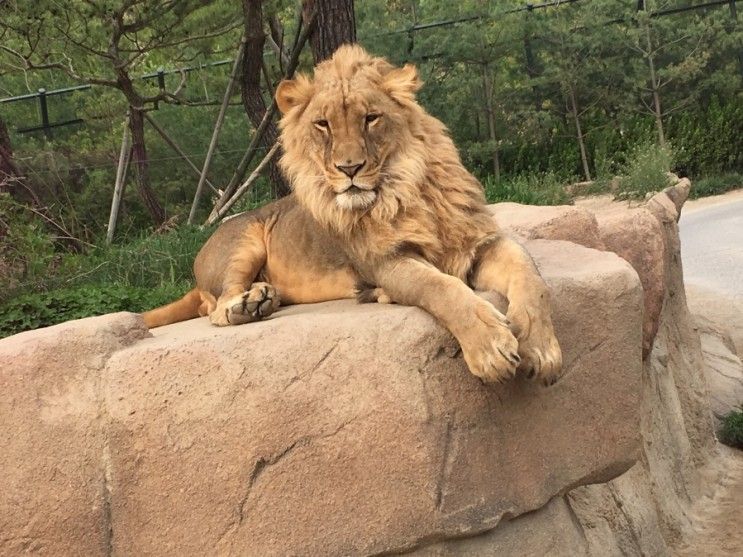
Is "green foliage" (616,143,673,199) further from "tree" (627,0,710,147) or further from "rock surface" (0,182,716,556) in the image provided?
"rock surface" (0,182,716,556)

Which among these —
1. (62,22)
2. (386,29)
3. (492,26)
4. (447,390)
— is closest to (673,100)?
(492,26)

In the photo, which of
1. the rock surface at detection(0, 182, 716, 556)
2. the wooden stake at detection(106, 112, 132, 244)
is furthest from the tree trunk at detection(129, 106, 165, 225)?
the rock surface at detection(0, 182, 716, 556)

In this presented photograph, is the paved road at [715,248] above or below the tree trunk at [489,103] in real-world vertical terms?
below

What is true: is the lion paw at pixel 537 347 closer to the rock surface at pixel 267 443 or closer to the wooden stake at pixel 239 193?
the rock surface at pixel 267 443

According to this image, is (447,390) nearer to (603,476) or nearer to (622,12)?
(603,476)

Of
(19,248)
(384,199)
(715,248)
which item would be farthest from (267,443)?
(715,248)

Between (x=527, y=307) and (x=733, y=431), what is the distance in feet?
12.3

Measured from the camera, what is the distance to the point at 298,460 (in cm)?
366

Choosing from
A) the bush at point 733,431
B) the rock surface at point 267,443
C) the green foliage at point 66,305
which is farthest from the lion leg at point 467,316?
the green foliage at point 66,305

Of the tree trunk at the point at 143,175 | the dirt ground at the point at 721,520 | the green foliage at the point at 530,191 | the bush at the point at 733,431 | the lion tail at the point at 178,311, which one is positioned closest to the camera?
the lion tail at the point at 178,311

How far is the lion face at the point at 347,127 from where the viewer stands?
4.12 meters

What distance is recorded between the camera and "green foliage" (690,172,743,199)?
16594 millimetres

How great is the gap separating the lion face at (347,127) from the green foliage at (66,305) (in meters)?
3.27

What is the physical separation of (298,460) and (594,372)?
129cm
